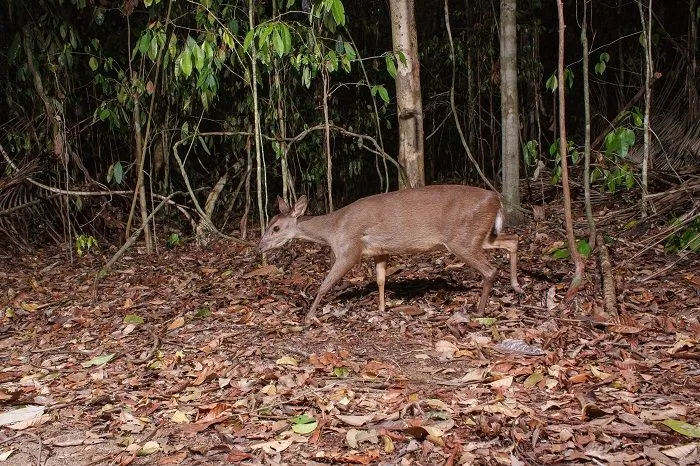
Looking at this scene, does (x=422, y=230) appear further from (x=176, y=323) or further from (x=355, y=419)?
(x=355, y=419)

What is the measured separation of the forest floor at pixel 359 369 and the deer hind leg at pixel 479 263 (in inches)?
6.1

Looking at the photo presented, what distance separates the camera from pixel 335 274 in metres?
6.18

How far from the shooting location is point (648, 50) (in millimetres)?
7066

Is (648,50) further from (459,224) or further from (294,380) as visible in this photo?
(294,380)

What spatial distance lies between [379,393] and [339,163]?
7.84 metres

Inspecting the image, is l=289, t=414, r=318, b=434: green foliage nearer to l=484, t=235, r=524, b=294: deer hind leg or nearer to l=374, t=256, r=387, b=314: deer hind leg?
l=374, t=256, r=387, b=314: deer hind leg

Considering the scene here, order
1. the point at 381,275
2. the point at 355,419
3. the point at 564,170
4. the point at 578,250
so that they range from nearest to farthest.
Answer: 1. the point at 355,419
2. the point at 564,170
3. the point at 381,275
4. the point at 578,250

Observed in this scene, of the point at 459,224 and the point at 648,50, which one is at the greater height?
the point at 648,50

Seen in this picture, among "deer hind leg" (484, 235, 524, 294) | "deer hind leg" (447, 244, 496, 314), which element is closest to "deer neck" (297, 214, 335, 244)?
"deer hind leg" (447, 244, 496, 314)

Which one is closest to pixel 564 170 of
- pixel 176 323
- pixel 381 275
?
pixel 381 275

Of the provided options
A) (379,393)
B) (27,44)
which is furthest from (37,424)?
(27,44)

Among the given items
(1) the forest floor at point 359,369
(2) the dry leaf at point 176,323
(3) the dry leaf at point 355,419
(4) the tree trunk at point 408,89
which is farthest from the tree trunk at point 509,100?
(3) the dry leaf at point 355,419

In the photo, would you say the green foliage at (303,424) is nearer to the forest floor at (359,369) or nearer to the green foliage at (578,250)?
the forest floor at (359,369)

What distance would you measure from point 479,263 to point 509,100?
2.47 m
